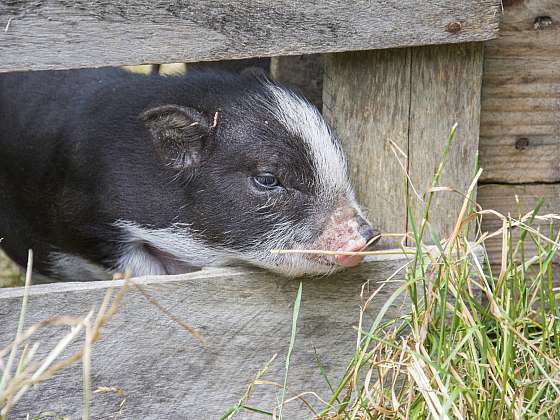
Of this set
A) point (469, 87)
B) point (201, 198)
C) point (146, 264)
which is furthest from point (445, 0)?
point (146, 264)

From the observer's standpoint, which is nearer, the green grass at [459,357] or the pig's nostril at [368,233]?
the green grass at [459,357]

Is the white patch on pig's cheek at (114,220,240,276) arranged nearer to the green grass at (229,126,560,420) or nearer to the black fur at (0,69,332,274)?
the black fur at (0,69,332,274)

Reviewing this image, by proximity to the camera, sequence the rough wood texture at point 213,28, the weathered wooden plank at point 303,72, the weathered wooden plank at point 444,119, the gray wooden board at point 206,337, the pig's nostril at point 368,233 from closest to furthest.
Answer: the rough wood texture at point 213,28 → the gray wooden board at point 206,337 → the pig's nostril at point 368,233 → the weathered wooden plank at point 444,119 → the weathered wooden plank at point 303,72

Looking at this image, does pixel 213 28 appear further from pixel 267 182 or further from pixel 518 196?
pixel 518 196

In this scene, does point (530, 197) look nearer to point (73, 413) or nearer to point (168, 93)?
point (168, 93)

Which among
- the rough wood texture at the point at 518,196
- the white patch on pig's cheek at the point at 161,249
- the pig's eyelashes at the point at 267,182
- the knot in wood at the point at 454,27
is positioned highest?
the knot in wood at the point at 454,27

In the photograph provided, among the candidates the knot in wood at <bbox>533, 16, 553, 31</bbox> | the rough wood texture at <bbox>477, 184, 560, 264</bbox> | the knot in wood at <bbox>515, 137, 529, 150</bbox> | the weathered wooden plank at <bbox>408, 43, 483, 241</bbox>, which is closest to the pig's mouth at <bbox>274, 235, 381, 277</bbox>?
the weathered wooden plank at <bbox>408, 43, 483, 241</bbox>

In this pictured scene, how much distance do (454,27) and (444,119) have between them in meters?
0.38

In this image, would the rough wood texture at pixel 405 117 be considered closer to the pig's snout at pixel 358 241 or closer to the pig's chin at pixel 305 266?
the pig's snout at pixel 358 241

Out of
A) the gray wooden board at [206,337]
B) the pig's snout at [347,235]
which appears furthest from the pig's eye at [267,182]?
the gray wooden board at [206,337]

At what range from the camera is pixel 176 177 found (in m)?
3.38

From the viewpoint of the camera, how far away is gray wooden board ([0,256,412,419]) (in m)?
2.73

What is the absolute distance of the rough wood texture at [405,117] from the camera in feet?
10.4

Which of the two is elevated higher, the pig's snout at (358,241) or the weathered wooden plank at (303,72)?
the weathered wooden plank at (303,72)
